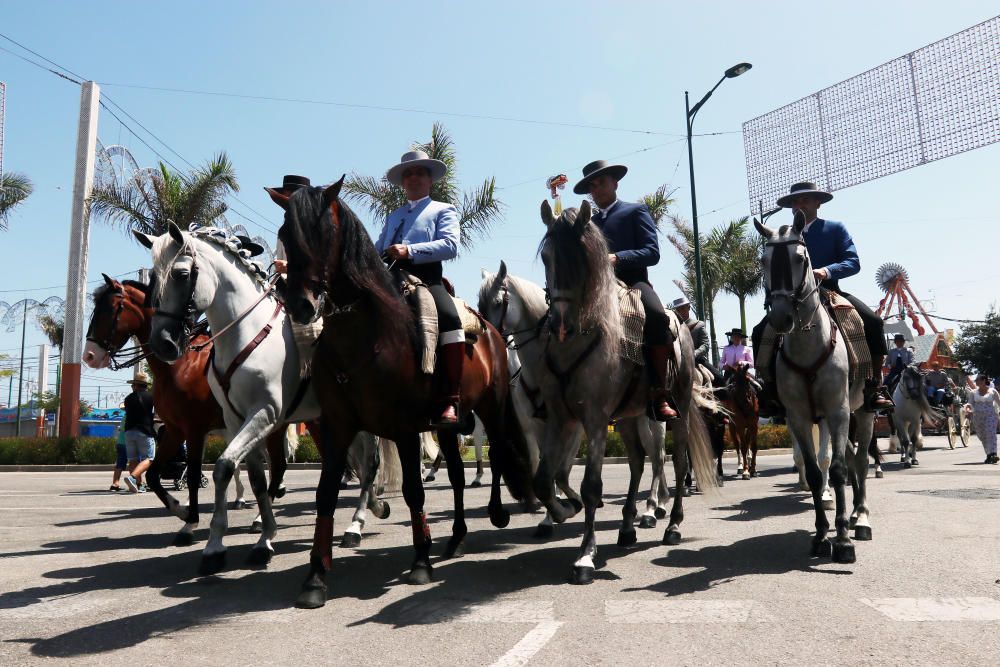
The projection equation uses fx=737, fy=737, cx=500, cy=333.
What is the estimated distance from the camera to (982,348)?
55062mm

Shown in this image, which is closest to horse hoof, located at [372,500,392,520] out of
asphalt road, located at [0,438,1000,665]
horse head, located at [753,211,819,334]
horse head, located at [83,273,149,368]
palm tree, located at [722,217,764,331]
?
asphalt road, located at [0,438,1000,665]

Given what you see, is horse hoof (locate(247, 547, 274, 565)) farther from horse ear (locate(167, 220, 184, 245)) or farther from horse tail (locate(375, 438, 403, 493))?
horse tail (locate(375, 438, 403, 493))

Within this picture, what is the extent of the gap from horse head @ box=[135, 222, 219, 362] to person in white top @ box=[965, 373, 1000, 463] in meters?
16.9

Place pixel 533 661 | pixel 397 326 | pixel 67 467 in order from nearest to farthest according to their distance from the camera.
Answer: pixel 533 661, pixel 397 326, pixel 67 467

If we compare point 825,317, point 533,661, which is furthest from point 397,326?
point 825,317

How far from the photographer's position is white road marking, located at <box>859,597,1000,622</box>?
403 centimetres

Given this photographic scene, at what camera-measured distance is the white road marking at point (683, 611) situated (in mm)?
4125

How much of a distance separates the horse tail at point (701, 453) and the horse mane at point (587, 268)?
9.03 ft

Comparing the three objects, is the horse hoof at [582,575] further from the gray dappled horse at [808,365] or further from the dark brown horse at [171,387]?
the dark brown horse at [171,387]

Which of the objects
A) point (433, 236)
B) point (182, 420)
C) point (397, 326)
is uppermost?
point (433, 236)

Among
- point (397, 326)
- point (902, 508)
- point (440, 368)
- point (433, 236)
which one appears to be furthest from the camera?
point (902, 508)

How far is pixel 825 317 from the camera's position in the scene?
20.8ft

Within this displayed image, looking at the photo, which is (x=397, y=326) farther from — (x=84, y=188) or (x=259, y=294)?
(x=84, y=188)

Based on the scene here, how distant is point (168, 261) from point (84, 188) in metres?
19.4
